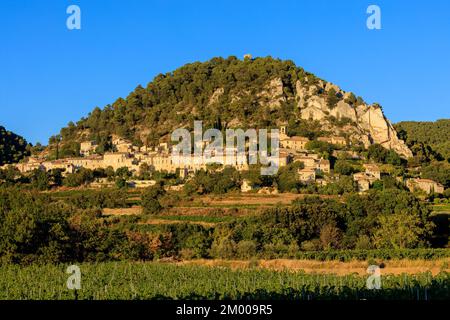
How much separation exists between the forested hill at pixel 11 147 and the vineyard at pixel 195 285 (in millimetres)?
66353

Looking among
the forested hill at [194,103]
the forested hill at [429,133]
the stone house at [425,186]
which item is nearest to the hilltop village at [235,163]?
the stone house at [425,186]

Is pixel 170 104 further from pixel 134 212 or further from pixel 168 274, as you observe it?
pixel 168 274

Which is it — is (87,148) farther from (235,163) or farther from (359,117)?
(359,117)

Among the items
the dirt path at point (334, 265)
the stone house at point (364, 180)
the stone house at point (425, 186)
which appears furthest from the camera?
the stone house at point (425, 186)

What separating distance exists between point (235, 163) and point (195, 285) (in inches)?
1908

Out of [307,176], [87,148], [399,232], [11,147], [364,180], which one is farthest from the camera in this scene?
[11,147]

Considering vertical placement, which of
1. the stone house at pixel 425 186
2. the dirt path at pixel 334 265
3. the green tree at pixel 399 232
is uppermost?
the stone house at pixel 425 186

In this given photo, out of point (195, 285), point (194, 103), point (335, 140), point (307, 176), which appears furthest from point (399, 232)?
point (194, 103)

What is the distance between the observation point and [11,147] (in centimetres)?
9094

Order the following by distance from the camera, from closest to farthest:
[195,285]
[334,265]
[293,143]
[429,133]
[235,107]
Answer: [195,285]
[334,265]
[293,143]
[235,107]
[429,133]

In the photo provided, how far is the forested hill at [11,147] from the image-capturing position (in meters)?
86.4

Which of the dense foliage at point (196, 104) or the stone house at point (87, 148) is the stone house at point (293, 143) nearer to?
the dense foliage at point (196, 104)

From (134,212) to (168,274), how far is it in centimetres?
2726
